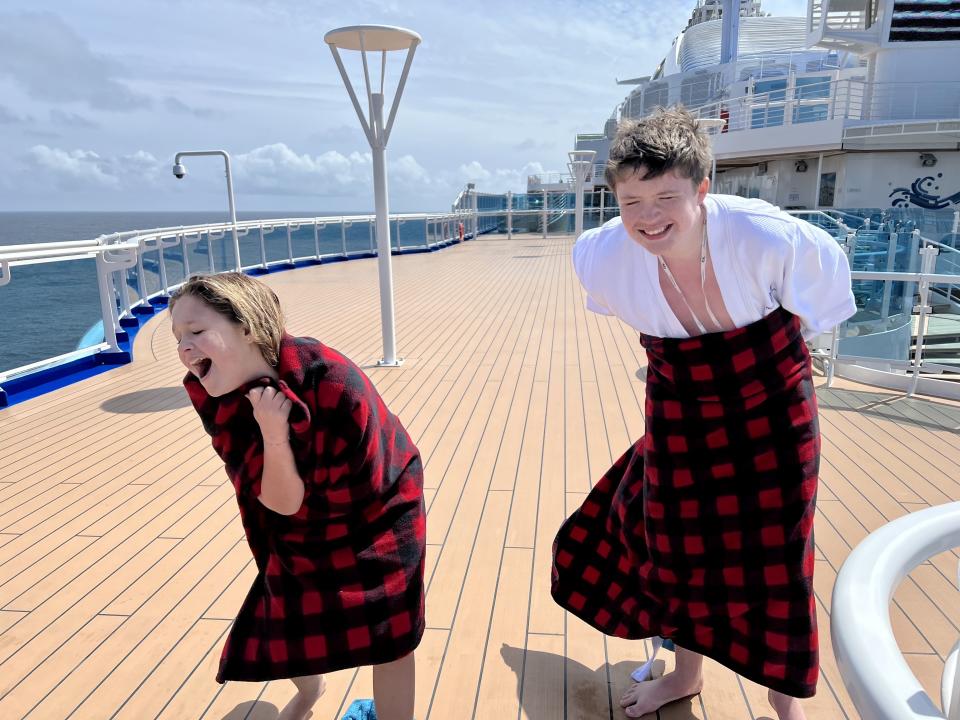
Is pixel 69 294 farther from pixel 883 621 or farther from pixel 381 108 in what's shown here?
pixel 883 621

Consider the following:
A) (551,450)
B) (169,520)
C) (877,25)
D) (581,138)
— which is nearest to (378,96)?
(551,450)

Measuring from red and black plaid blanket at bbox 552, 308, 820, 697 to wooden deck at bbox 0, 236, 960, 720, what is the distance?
38 cm

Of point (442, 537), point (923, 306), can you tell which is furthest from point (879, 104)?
point (442, 537)

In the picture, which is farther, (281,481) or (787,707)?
(787,707)

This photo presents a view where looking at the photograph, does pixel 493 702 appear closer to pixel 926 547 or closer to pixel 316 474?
pixel 316 474

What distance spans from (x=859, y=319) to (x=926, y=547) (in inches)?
175

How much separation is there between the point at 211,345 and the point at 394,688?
0.85 m

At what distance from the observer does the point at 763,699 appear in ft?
5.77

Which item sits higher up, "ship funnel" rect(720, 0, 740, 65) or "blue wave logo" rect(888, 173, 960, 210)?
"ship funnel" rect(720, 0, 740, 65)

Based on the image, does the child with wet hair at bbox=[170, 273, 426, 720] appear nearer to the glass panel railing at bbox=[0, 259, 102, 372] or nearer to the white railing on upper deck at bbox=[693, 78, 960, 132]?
the glass panel railing at bbox=[0, 259, 102, 372]

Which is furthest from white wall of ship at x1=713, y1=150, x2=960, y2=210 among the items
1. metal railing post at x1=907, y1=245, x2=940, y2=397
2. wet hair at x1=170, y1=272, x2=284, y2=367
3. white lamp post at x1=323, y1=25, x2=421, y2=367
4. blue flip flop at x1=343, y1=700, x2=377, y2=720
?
wet hair at x1=170, y1=272, x2=284, y2=367

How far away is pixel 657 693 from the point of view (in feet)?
5.61

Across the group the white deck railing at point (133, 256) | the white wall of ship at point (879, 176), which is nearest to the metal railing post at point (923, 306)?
the white deck railing at point (133, 256)

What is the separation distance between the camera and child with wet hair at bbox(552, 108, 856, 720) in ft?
4.18
